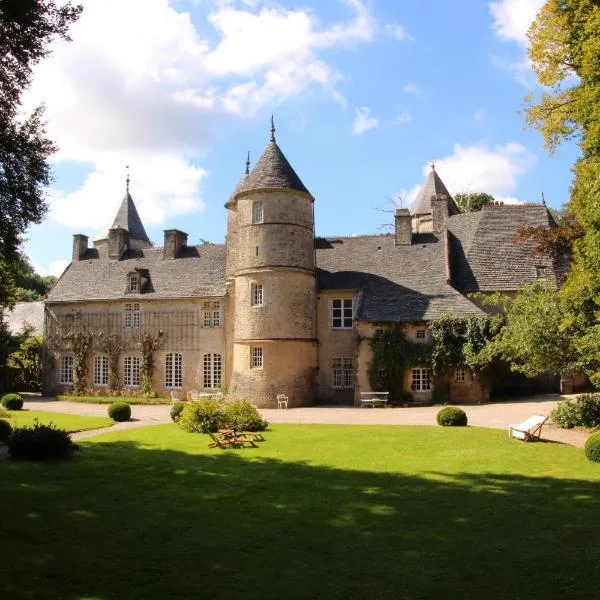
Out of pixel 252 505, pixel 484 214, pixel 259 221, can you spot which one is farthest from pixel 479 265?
pixel 252 505

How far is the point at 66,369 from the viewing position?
3934 centimetres

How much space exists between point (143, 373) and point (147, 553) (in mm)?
29202

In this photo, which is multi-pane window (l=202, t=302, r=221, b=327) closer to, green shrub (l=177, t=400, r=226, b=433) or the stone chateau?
the stone chateau

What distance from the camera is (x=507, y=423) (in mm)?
21906

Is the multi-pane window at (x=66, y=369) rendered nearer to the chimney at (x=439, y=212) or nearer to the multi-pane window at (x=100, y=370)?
the multi-pane window at (x=100, y=370)

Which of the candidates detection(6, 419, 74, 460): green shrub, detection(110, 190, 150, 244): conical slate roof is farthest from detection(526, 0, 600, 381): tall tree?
detection(110, 190, 150, 244): conical slate roof

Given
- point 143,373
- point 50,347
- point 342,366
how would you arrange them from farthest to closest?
1. point 50,347
2. point 143,373
3. point 342,366

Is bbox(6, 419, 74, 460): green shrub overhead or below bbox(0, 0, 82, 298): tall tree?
below

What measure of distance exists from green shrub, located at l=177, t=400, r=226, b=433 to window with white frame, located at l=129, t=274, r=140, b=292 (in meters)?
18.1

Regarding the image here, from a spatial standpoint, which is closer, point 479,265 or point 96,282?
point 479,265

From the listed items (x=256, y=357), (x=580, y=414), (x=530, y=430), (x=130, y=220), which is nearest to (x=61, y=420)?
(x=256, y=357)

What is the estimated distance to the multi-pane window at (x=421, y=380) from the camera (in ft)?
101

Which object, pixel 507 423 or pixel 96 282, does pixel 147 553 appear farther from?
pixel 96 282

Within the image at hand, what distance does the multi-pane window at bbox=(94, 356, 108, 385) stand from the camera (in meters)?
38.0
